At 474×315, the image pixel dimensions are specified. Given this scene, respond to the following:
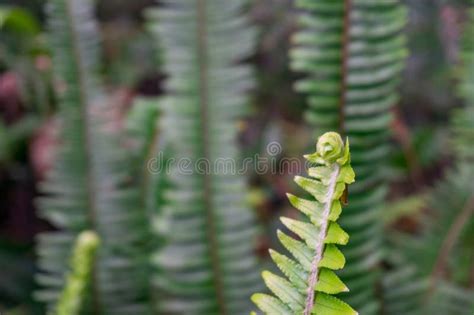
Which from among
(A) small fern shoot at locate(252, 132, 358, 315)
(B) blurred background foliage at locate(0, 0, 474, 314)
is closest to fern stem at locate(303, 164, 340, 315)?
(A) small fern shoot at locate(252, 132, 358, 315)

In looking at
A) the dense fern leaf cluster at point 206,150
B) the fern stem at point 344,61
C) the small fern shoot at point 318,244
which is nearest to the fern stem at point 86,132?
the dense fern leaf cluster at point 206,150

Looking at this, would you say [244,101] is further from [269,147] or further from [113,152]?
[269,147]

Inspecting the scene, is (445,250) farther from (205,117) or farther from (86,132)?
(86,132)

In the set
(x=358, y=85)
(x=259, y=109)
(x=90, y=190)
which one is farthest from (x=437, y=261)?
(x=259, y=109)

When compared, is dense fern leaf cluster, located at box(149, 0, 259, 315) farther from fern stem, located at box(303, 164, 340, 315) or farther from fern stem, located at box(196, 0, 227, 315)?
fern stem, located at box(303, 164, 340, 315)

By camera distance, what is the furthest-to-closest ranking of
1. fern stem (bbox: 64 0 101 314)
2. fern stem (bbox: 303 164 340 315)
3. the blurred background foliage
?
the blurred background foliage < fern stem (bbox: 64 0 101 314) < fern stem (bbox: 303 164 340 315)

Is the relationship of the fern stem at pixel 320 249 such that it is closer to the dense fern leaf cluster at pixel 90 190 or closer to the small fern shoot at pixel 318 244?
the small fern shoot at pixel 318 244
